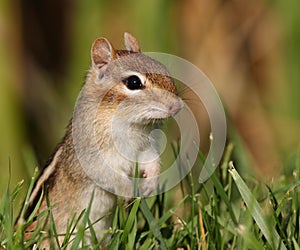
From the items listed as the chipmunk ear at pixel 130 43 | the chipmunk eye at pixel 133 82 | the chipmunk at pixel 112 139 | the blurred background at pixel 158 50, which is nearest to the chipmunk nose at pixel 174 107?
the chipmunk at pixel 112 139

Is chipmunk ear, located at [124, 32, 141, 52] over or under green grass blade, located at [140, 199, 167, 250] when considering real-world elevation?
over

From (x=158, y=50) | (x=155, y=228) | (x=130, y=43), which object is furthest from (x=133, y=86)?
(x=158, y=50)

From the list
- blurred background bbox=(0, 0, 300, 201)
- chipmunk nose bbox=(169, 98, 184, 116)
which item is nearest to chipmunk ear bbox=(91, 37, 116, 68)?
chipmunk nose bbox=(169, 98, 184, 116)

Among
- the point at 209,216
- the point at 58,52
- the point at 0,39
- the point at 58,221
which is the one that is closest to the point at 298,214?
the point at 209,216

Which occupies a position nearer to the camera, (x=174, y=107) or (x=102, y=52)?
(x=174, y=107)

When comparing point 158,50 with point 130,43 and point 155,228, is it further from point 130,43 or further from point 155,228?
point 155,228

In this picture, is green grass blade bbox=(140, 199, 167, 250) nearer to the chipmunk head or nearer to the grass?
the grass
